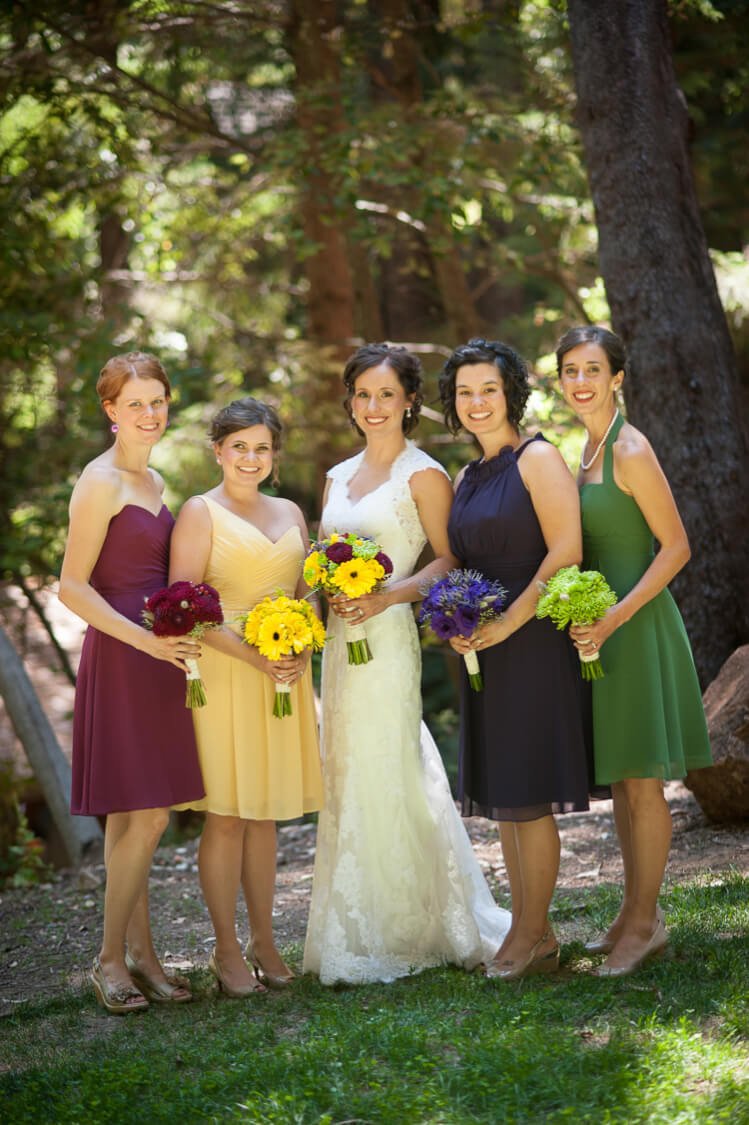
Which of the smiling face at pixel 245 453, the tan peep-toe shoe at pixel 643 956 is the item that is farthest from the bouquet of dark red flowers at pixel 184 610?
the tan peep-toe shoe at pixel 643 956

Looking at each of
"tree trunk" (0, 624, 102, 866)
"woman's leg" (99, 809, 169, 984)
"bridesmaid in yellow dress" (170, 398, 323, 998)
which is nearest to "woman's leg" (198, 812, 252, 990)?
"bridesmaid in yellow dress" (170, 398, 323, 998)

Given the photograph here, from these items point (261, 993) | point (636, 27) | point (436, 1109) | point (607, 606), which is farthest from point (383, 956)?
point (636, 27)

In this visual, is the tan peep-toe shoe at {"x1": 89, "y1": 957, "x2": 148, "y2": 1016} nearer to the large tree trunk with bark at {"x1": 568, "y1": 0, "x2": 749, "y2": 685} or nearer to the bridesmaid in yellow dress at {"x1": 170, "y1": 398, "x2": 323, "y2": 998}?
the bridesmaid in yellow dress at {"x1": 170, "y1": 398, "x2": 323, "y2": 998}

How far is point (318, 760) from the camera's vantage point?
4.67 meters

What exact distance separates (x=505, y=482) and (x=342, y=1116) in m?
2.32

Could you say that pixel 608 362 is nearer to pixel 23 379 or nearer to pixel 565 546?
pixel 565 546

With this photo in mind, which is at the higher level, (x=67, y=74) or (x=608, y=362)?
(x=67, y=74)

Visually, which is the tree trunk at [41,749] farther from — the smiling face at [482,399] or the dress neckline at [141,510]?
the smiling face at [482,399]

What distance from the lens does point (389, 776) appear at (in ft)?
15.3

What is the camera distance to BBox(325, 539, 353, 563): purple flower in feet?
14.1

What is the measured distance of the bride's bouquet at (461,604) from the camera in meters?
4.08

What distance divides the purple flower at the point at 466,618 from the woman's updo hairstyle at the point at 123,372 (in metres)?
1.51

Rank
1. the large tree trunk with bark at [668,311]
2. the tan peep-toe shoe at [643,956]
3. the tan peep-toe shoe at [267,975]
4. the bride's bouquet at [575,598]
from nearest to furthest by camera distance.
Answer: the bride's bouquet at [575,598] → the tan peep-toe shoe at [643,956] → the tan peep-toe shoe at [267,975] → the large tree trunk with bark at [668,311]

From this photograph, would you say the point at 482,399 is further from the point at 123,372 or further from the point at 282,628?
the point at 123,372
